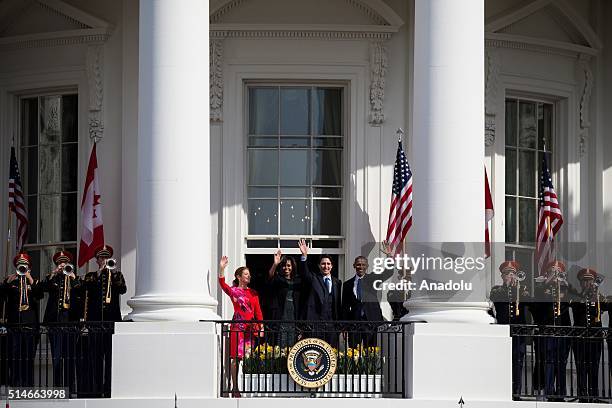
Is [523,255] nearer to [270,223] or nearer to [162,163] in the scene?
[270,223]

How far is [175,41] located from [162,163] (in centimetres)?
180

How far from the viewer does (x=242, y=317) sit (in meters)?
26.2

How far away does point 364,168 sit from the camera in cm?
3088

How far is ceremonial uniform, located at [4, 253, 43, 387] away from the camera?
26109mm

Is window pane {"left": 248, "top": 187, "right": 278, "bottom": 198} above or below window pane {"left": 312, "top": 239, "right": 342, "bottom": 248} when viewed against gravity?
above

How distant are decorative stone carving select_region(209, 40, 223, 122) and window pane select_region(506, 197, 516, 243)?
18.5 feet

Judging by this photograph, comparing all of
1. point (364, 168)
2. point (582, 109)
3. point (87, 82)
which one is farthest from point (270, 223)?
point (582, 109)

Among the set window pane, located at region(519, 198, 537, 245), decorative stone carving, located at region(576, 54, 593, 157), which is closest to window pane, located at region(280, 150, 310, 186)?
window pane, located at region(519, 198, 537, 245)

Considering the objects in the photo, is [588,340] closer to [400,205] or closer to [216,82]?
[400,205]

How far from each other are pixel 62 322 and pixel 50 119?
7307mm

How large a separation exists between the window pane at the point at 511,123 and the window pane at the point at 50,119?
835cm

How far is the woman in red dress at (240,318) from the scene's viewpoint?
25.2m

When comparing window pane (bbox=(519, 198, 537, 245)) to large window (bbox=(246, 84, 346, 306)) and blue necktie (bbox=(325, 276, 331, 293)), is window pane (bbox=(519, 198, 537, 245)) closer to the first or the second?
large window (bbox=(246, 84, 346, 306))

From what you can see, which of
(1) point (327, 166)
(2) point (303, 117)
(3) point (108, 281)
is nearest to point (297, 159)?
(1) point (327, 166)
